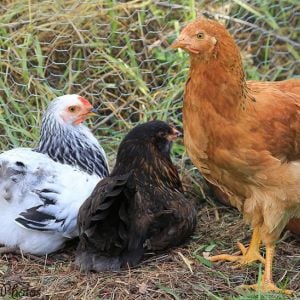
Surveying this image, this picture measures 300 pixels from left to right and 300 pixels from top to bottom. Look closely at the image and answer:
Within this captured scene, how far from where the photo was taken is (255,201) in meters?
3.32

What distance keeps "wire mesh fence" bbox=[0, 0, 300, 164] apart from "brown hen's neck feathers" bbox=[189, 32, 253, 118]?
1388 mm

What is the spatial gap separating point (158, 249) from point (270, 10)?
2242 millimetres

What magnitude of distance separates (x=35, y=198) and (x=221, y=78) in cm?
107

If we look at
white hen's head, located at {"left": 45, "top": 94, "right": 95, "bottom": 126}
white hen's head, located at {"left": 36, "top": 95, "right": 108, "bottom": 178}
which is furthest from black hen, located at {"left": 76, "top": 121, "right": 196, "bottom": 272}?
white hen's head, located at {"left": 45, "top": 94, "right": 95, "bottom": 126}

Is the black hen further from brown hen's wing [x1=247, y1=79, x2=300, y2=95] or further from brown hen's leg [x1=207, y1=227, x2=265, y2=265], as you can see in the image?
brown hen's wing [x1=247, y1=79, x2=300, y2=95]

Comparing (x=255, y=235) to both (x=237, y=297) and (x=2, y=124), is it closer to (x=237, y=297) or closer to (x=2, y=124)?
(x=237, y=297)

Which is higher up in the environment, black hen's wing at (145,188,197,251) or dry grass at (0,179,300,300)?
black hen's wing at (145,188,197,251)

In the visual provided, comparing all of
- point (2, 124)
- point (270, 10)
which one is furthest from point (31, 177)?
point (270, 10)

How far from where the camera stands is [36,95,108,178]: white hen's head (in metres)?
3.99

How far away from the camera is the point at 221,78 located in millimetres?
3166

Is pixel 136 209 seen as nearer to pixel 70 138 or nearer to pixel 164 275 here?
pixel 164 275

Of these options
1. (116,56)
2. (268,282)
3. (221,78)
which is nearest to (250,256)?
(268,282)

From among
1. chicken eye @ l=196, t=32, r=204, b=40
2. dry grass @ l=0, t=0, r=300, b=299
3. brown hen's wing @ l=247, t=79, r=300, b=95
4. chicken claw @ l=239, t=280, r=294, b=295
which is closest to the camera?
chicken eye @ l=196, t=32, r=204, b=40

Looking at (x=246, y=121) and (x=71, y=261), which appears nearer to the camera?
(x=246, y=121)
